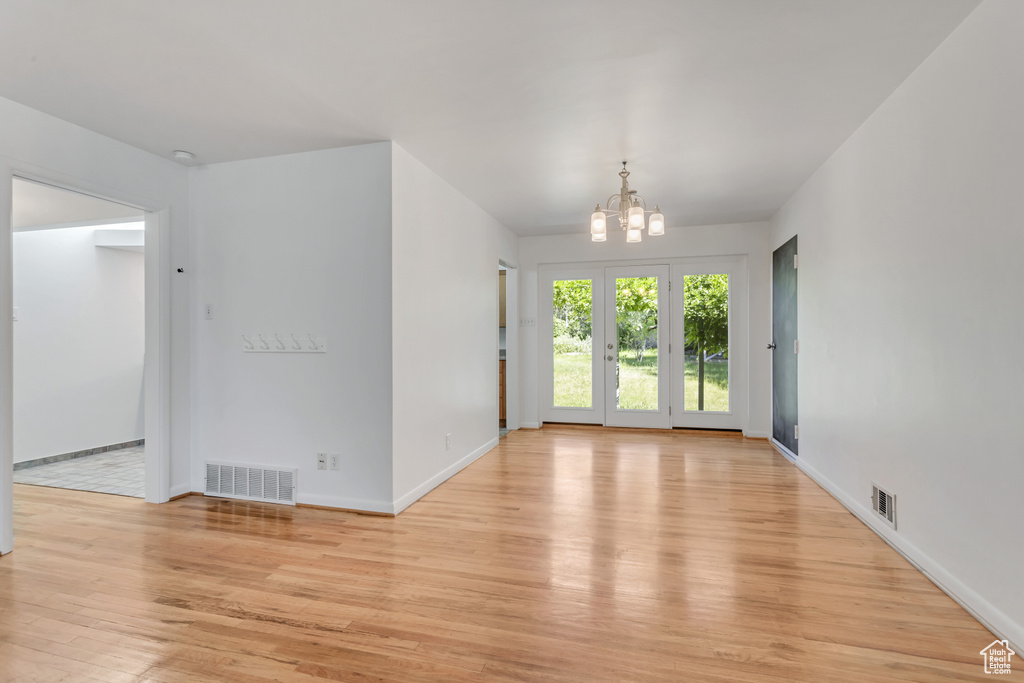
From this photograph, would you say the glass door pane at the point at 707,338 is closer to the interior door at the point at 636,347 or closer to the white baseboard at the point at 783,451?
the interior door at the point at 636,347

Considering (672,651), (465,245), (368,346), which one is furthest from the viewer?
(465,245)

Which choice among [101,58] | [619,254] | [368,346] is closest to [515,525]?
[368,346]

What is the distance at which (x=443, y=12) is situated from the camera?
79.7 inches

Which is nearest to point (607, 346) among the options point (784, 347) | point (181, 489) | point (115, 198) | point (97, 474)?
point (784, 347)

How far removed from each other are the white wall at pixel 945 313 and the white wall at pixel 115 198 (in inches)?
186

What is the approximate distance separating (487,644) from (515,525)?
125cm

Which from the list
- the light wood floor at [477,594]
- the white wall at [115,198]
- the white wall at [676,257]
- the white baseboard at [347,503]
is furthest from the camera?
the white wall at [676,257]

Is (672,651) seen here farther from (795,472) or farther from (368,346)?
(795,472)

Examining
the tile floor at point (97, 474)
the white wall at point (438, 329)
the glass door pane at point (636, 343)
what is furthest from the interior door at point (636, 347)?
the tile floor at point (97, 474)

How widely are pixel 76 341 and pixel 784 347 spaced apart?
7.20 m

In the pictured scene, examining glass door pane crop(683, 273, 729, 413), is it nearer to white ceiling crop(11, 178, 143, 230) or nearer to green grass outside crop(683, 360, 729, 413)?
green grass outside crop(683, 360, 729, 413)

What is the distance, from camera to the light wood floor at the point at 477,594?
5.95 ft

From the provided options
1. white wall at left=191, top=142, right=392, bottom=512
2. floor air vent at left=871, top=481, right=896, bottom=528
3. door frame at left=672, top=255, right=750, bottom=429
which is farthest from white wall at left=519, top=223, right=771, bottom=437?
white wall at left=191, top=142, right=392, bottom=512

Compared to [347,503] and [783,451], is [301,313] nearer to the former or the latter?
[347,503]
